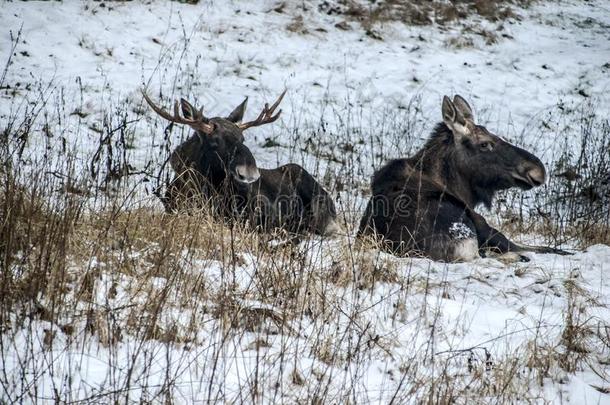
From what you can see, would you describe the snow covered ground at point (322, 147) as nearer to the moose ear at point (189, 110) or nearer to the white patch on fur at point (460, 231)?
the moose ear at point (189, 110)

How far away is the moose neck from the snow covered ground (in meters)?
1.10

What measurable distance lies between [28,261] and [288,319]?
4.52 ft

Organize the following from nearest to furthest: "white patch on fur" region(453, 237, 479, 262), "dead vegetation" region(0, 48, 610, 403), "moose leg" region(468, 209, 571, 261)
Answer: "dead vegetation" region(0, 48, 610, 403), "white patch on fur" region(453, 237, 479, 262), "moose leg" region(468, 209, 571, 261)

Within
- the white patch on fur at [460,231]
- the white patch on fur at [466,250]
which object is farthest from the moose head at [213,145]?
the white patch on fur at [466,250]

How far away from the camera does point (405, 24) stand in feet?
56.9

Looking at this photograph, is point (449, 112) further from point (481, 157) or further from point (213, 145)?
point (213, 145)

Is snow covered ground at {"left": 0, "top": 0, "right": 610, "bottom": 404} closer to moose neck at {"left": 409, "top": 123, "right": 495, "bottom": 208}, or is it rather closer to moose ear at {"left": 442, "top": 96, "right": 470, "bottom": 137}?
moose neck at {"left": 409, "top": 123, "right": 495, "bottom": 208}

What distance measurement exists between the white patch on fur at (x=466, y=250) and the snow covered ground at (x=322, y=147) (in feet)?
1.69

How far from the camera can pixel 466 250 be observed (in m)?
6.85

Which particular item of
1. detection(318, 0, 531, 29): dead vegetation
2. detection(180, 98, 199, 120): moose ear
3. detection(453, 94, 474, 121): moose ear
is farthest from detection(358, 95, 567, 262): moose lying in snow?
detection(318, 0, 531, 29): dead vegetation

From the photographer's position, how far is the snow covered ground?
361cm

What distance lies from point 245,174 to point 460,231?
209cm

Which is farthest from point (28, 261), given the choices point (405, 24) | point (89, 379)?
point (405, 24)

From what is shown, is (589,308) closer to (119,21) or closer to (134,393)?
(134,393)
